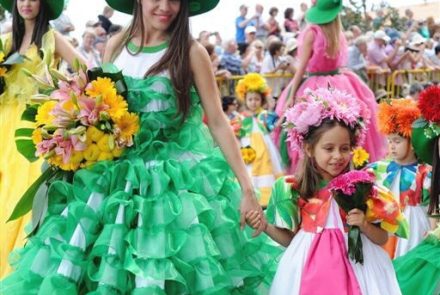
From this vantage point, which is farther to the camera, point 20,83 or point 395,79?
point 395,79

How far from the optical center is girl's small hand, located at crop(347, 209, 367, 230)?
404 cm

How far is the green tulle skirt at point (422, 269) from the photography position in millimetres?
4609

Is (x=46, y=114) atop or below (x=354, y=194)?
atop

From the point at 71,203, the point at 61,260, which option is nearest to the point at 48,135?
the point at 71,203

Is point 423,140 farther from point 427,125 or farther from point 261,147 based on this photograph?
point 261,147

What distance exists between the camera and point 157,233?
3746mm

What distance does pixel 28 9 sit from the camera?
19.1 ft

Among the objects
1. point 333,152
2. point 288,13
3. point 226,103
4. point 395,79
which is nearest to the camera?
point 333,152

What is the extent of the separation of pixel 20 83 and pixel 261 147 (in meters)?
4.06

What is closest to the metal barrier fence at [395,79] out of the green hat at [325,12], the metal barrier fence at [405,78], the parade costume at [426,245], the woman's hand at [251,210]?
the metal barrier fence at [405,78]

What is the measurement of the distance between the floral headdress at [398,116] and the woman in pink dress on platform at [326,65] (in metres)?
1.98

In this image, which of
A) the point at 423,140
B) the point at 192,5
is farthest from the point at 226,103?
the point at 192,5

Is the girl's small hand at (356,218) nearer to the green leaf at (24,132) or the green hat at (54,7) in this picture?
the green leaf at (24,132)

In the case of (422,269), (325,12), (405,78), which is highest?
(325,12)
